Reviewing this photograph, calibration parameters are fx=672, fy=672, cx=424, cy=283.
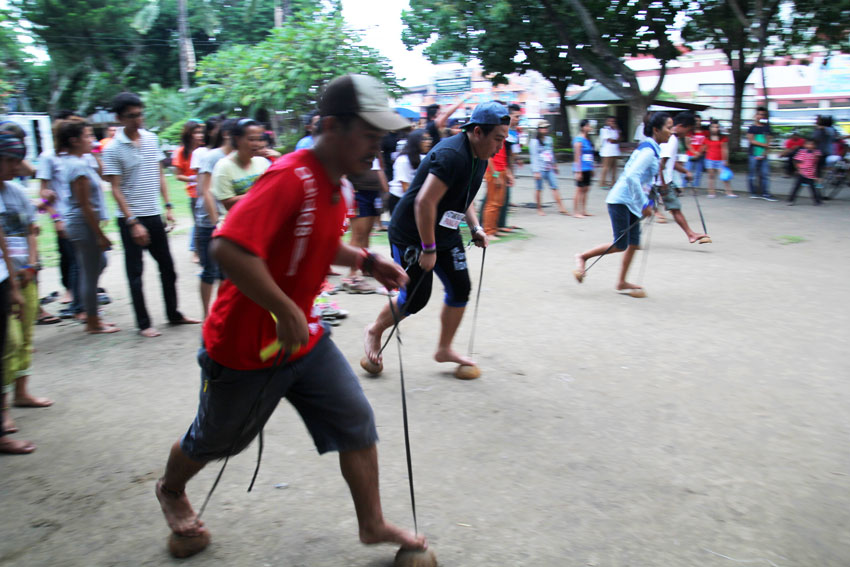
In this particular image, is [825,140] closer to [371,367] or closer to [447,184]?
[447,184]

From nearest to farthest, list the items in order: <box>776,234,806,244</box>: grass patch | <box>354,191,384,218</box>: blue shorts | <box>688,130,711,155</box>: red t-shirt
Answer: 1. <box>354,191,384,218</box>: blue shorts
2. <box>776,234,806,244</box>: grass patch
3. <box>688,130,711,155</box>: red t-shirt

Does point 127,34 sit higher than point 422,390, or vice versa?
point 127,34

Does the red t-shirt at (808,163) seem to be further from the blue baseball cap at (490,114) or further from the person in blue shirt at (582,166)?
the blue baseball cap at (490,114)

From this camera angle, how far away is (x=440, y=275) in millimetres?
4395

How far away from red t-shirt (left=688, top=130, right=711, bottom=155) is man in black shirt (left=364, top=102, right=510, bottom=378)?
39.7 feet

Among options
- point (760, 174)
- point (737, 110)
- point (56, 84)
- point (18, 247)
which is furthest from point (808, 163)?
point (56, 84)

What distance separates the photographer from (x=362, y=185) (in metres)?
2.29

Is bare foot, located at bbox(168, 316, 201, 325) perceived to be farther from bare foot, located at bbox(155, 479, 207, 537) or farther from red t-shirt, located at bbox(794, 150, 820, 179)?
red t-shirt, located at bbox(794, 150, 820, 179)

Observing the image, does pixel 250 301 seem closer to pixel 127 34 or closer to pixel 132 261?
pixel 132 261

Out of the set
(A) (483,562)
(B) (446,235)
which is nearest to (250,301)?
(A) (483,562)

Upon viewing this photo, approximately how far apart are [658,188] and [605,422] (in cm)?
570

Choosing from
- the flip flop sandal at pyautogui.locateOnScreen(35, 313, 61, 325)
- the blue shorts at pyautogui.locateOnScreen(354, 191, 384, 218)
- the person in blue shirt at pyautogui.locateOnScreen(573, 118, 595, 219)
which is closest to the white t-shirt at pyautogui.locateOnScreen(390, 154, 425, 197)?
the blue shorts at pyautogui.locateOnScreen(354, 191, 384, 218)

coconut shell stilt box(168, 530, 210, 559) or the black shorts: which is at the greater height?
the black shorts

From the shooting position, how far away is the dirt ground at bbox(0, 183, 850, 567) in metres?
2.71
